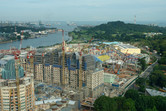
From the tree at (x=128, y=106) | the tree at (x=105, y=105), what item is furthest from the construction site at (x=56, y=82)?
the tree at (x=128, y=106)

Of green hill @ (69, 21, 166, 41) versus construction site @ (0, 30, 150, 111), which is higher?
green hill @ (69, 21, 166, 41)

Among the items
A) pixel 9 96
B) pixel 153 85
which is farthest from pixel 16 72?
pixel 153 85

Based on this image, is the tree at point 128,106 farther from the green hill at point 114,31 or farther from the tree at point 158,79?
the green hill at point 114,31

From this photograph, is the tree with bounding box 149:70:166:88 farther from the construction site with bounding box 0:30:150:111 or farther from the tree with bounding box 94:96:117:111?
the tree with bounding box 94:96:117:111

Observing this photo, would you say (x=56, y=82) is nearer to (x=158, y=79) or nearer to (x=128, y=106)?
(x=128, y=106)

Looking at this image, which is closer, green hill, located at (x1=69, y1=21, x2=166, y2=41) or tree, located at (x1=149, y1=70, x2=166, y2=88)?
tree, located at (x1=149, y1=70, x2=166, y2=88)

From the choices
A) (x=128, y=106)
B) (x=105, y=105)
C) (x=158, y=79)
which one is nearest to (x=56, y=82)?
(x=105, y=105)

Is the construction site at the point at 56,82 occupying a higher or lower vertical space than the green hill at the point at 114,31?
lower

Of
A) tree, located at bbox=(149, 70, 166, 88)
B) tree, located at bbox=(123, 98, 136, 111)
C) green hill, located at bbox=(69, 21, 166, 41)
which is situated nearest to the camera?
tree, located at bbox=(123, 98, 136, 111)

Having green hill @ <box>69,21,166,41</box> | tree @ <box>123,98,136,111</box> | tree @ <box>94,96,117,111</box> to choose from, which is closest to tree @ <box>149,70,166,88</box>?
tree @ <box>123,98,136,111</box>

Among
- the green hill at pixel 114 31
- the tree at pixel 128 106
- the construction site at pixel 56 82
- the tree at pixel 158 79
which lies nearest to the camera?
the construction site at pixel 56 82

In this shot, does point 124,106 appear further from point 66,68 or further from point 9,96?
point 9,96
